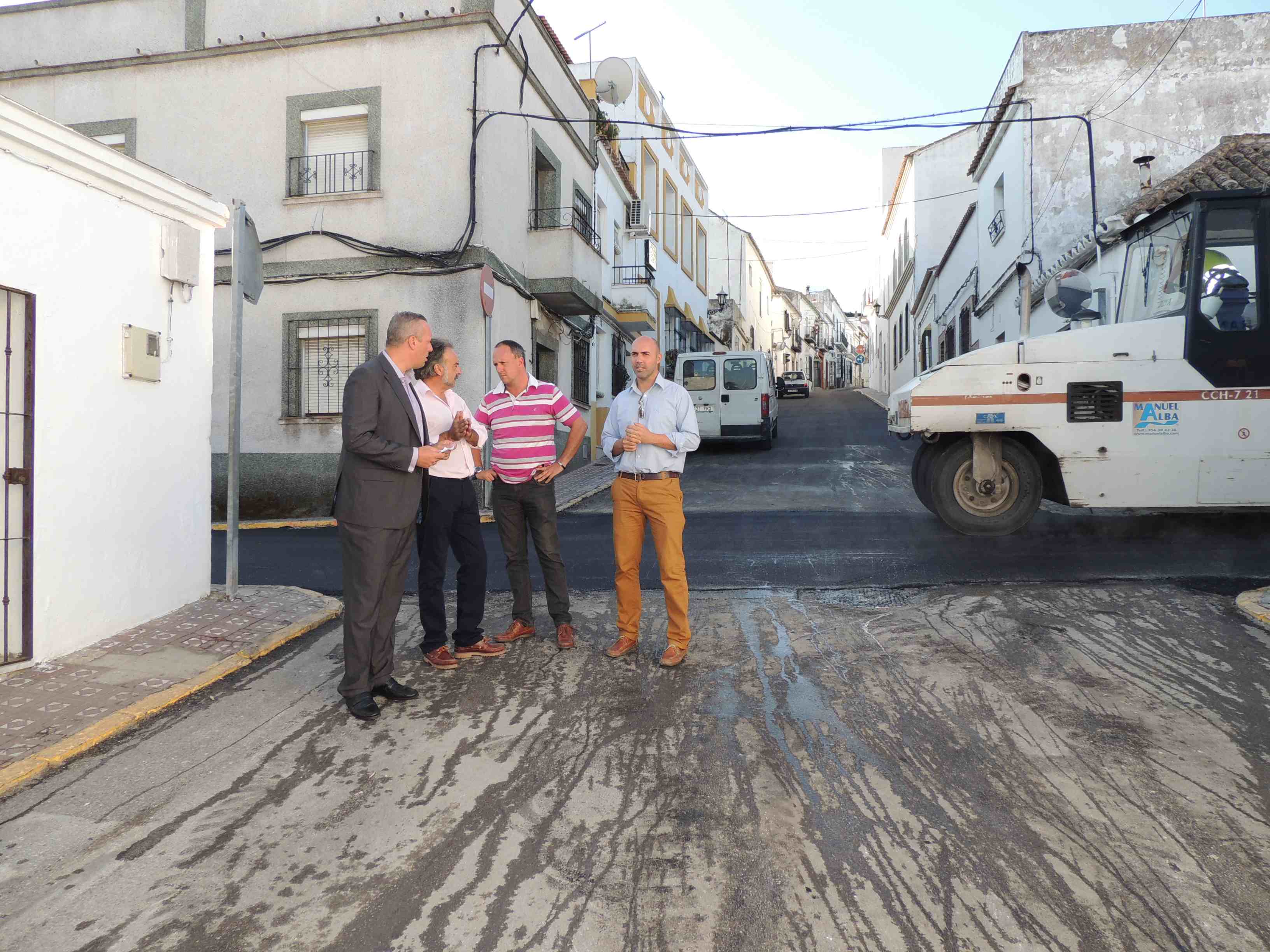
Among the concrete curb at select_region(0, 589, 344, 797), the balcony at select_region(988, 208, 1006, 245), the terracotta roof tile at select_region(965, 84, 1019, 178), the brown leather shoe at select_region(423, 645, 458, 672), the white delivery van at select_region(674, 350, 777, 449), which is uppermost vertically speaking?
the terracotta roof tile at select_region(965, 84, 1019, 178)

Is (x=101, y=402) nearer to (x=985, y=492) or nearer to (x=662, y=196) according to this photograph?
(x=985, y=492)

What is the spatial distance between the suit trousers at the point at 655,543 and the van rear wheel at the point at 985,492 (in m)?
3.51

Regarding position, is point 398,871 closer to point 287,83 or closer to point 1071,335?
point 1071,335

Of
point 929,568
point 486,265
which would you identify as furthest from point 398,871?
point 486,265

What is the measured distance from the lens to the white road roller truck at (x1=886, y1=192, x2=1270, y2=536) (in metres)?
6.88

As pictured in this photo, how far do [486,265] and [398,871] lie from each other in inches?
436

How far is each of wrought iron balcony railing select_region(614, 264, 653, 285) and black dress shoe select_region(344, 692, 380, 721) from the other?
726 inches

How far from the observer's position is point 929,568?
270 inches

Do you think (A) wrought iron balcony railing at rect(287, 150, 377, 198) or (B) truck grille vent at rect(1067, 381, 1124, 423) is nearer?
(B) truck grille vent at rect(1067, 381, 1124, 423)

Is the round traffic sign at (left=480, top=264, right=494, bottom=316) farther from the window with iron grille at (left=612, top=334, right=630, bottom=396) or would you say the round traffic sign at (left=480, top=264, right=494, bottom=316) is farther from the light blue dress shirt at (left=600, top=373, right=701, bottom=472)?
the window with iron grille at (left=612, top=334, right=630, bottom=396)

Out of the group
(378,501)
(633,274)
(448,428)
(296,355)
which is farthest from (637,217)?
(378,501)

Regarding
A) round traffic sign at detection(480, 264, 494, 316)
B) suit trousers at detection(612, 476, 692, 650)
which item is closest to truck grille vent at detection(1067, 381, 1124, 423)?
suit trousers at detection(612, 476, 692, 650)

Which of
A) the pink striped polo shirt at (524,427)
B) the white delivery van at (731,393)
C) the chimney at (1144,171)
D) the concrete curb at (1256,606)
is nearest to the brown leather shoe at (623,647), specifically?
the pink striped polo shirt at (524,427)

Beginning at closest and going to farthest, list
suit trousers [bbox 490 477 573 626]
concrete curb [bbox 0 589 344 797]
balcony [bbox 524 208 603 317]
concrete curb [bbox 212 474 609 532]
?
1. concrete curb [bbox 0 589 344 797]
2. suit trousers [bbox 490 477 573 626]
3. concrete curb [bbox 212 474 609 532]
4. balcony [bbox 524 208 603 317]
